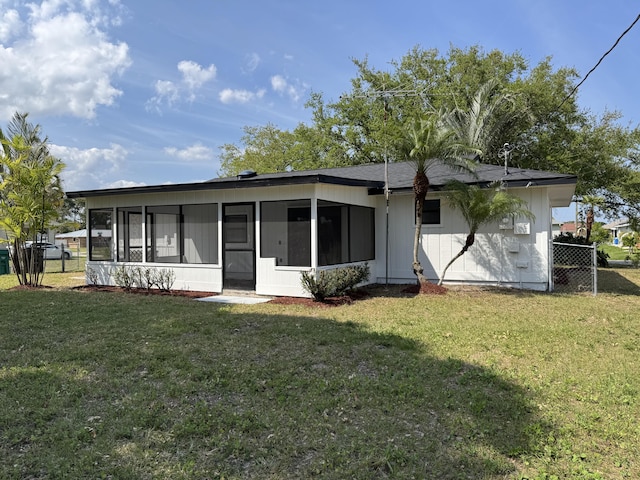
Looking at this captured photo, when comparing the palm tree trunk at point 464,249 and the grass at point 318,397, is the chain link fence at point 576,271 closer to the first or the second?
the palm tree trunk at point 464,249

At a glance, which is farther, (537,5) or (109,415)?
(537,5)

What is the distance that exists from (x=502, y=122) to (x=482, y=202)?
12010 millimetres

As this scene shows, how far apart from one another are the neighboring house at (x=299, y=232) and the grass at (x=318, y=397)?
2472mm

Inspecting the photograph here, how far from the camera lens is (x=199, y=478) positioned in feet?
7.79

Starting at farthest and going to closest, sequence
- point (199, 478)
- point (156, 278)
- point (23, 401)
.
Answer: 1. point (156, 278)
2. point (23, 401)
3. point (199, 478)

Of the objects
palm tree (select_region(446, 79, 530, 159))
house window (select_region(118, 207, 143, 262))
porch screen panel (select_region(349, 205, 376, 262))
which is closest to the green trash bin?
house window (select_region(118, 207, 143, 262))

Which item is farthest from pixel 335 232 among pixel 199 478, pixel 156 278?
pixel 199 478

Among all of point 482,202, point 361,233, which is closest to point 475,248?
point 482,202

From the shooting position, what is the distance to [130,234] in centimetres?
1015

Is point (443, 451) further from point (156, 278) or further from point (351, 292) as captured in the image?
point (156, 278)

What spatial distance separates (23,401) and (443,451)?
3.15m

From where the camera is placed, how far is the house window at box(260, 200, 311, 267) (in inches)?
327

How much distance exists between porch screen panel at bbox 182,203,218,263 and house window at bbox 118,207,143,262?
4.25ft

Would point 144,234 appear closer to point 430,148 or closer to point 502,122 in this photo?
point 430,148
